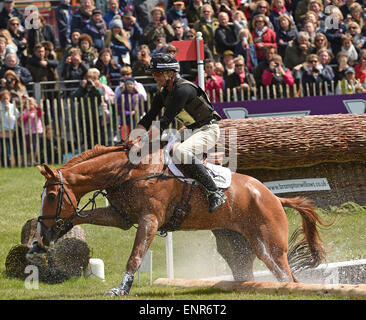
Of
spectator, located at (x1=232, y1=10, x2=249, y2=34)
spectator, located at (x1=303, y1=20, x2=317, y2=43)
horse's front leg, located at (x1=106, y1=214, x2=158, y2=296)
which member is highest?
spectator, located at (x1=232, y1=10, x2=249, y2=34)

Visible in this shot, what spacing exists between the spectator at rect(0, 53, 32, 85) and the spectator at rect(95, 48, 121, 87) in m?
1.44

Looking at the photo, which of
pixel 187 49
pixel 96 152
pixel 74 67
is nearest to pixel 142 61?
pixel 74 67

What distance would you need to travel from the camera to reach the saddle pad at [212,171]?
899 centimetres

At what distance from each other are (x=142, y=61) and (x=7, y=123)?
9.85 feet

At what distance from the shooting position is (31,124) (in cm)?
1661

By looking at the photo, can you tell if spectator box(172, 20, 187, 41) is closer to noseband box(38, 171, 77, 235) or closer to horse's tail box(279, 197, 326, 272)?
horse's tail box(279, 197, 326, 272)

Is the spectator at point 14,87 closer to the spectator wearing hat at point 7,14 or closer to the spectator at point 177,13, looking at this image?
the spectator wearing hat at point 7,14

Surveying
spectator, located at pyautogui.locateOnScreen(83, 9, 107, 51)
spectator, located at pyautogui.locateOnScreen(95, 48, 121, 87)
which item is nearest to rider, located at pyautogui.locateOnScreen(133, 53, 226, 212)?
spectator, located at pyautogui.locateOnScreen(95, 48, 121, 87)

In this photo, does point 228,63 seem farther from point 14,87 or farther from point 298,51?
point 14,87

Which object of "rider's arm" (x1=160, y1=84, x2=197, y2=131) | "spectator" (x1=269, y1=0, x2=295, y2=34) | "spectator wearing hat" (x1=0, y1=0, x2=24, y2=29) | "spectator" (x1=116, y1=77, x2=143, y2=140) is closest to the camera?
"rider's arm" (x1=160, y1=84, x2=197, y2=131)

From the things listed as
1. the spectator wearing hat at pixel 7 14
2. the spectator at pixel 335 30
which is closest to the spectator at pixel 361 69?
the spectator at pixel 335 30

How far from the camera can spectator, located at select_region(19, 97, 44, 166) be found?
16.3 meters
